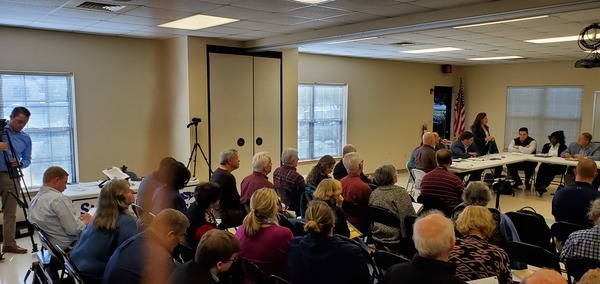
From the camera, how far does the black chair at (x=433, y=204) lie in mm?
4258

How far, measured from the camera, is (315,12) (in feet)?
15.0

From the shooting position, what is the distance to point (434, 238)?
6.56 feet

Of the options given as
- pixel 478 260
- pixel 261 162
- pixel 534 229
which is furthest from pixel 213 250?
pixel 534 229

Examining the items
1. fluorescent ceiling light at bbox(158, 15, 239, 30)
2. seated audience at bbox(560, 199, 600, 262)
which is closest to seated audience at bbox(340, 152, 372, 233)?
seated audience at bbox(560, 199, 600, 262)

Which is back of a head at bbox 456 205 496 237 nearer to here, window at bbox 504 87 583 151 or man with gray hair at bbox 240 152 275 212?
man with gray hair at bbox 240 152 275 212

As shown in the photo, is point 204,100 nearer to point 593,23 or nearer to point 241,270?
point 241,270

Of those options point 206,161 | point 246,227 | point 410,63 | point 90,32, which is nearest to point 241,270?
point 246,227

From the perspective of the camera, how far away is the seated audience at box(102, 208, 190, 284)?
2.27 m

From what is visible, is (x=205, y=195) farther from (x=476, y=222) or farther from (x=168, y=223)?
(x=476, y=222)

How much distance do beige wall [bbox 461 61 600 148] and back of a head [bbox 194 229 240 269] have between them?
989 centimetres

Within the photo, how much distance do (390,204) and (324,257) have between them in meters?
1.44

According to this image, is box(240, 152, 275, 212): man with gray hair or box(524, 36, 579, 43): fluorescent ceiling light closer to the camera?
box(240, 152, 275, 212): man with gray hair

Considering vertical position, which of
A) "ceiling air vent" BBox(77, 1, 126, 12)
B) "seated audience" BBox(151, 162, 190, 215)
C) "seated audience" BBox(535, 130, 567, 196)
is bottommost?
"seated audience" BBox(535, 130, 567, 196)

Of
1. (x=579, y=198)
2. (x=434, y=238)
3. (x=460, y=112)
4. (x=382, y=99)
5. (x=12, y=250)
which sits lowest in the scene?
(x=12, y=250)
